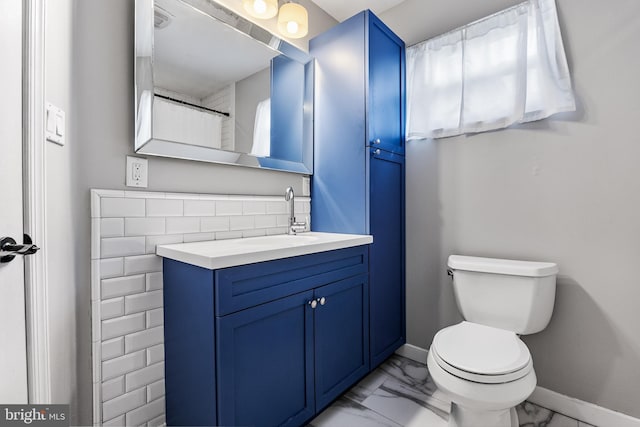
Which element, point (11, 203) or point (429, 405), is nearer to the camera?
point (11, 203)

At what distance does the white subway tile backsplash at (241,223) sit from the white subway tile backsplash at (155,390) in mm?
784

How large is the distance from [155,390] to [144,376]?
0.30 feet

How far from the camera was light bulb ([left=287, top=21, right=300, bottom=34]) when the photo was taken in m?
1.80

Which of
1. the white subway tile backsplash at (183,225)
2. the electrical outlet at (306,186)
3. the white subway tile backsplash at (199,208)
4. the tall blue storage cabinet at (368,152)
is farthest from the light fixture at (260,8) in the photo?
the white subway tile backsplash at (183,225)

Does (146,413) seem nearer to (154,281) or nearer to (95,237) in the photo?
(154,281)

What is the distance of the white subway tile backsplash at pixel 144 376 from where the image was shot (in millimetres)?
1268

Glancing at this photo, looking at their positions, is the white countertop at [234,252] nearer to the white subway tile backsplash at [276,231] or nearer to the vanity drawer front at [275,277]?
the vanity drawer front at [275,277]

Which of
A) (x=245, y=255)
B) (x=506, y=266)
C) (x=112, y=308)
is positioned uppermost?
(x=245, y=255)

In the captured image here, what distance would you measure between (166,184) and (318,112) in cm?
111

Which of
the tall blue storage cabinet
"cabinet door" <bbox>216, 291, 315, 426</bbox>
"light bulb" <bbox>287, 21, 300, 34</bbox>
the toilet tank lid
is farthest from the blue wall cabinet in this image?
"light bulb" <bbox>287, 21, 300, 34</bbox>

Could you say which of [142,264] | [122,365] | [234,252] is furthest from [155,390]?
[234,252]

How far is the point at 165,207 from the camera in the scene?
1.37 meters

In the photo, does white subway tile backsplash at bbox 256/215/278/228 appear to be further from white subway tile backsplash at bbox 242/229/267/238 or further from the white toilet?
the white toilet

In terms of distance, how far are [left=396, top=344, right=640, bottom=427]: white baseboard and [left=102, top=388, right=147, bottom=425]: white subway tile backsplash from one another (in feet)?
6.48
